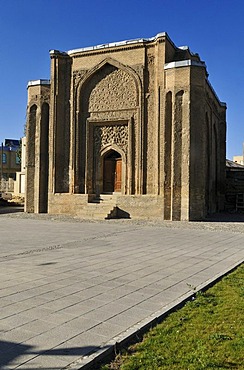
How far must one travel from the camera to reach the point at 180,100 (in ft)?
61.8

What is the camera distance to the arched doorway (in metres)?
22.1

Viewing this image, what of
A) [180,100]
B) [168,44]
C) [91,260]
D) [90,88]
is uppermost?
[168,44]

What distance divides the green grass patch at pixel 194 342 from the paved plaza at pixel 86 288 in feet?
0.65

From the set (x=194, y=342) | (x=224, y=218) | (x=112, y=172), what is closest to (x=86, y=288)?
(x=194, y=342)

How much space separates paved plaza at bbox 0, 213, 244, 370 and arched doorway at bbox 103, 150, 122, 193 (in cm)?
1157

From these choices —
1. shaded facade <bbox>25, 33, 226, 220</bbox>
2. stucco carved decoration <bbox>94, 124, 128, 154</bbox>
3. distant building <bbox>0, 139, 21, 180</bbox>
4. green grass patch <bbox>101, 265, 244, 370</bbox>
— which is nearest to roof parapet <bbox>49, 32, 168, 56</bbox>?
shaded facade <bbox>25, 33, 226, 220</bbox>

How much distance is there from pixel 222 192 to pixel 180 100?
1111 centimetres

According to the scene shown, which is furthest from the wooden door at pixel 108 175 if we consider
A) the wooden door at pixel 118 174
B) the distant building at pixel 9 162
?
the distant building at pixel 9 162

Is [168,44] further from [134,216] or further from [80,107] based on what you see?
[134,216]

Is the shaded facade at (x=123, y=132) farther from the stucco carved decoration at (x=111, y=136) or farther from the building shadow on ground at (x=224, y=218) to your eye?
the building shadow on ground at (x=224, y=218)

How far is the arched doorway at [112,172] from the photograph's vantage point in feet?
72.5

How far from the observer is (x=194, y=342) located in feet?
11.3

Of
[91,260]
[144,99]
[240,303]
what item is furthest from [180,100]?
Result: [240,303]

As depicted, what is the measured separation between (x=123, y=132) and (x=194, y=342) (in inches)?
729
